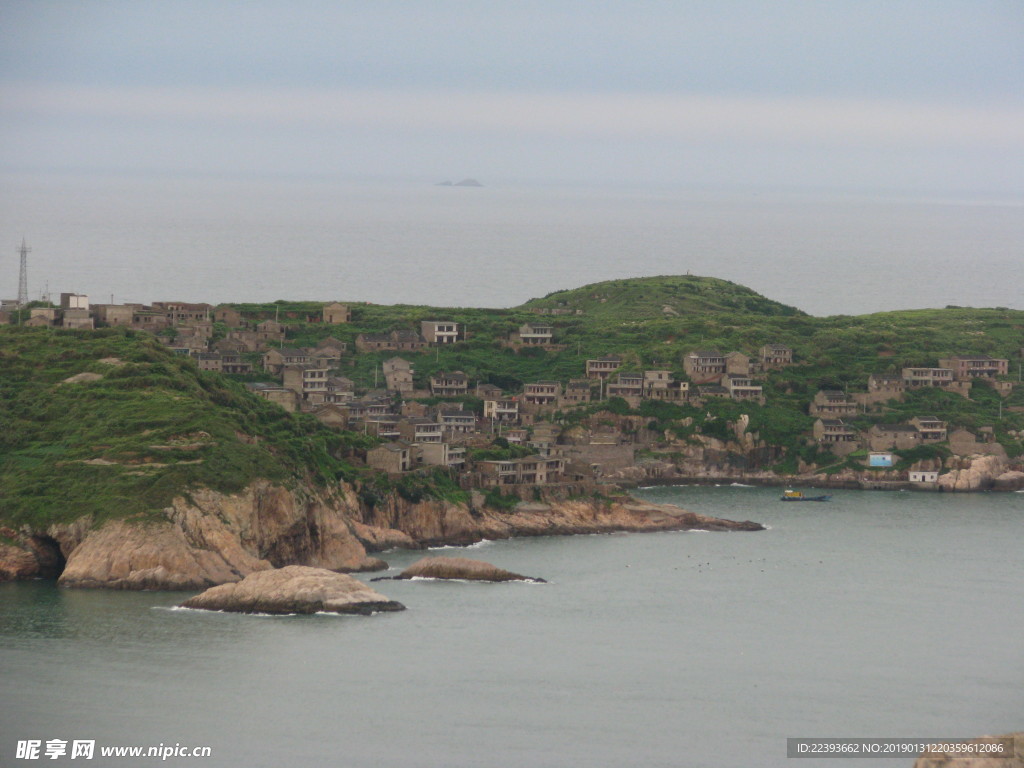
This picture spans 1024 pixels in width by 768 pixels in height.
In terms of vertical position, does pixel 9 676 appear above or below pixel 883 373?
below

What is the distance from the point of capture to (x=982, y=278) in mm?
189125

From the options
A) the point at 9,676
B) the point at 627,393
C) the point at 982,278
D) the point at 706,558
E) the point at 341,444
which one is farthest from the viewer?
the point at 982,278

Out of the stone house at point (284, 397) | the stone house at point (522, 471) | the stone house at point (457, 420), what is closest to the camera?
the stone house at point (522, 471)

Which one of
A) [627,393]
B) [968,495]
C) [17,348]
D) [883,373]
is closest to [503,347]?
[627,393]

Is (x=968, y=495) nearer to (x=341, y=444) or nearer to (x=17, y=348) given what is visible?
(x=341, y=444)

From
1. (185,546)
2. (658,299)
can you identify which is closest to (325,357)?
(658,299)

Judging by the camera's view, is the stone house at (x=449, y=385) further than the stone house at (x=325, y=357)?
No

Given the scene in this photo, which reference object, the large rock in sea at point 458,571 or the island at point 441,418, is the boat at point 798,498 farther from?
the large rock in sea at point 458,571

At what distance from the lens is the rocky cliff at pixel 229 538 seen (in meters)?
60.5

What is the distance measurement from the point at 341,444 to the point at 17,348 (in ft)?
41.2

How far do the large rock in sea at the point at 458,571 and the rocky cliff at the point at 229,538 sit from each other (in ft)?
6.55

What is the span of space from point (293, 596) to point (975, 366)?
55768 mm

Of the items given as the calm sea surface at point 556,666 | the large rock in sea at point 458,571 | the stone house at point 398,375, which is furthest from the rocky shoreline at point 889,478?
the large rock in sea at point 458,571

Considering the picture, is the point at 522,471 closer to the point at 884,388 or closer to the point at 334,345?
the point at 334,345
